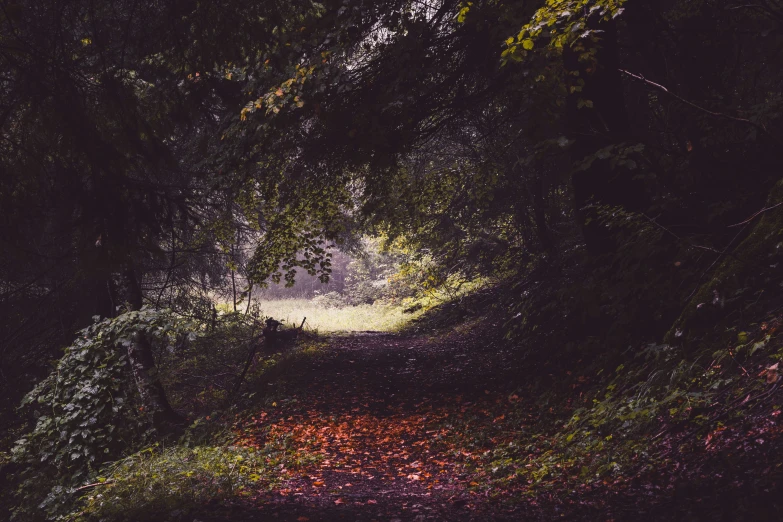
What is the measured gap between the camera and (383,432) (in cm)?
690

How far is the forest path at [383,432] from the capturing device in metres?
4.15

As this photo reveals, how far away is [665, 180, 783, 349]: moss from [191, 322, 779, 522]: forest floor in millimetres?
1736

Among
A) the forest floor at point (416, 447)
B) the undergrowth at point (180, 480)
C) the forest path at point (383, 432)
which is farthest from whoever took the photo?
the undergrowth at point (180, 480)

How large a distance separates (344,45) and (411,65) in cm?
88

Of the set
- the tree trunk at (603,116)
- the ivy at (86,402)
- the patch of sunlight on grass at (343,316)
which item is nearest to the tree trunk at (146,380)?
the ivy at (86,402)

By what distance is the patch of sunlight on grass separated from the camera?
19078 millimetres

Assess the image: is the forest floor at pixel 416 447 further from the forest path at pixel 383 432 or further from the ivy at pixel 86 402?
the ivy at pixel 86 402

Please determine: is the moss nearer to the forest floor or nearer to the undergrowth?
the forest floor

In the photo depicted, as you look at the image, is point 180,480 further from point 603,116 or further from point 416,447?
point 603,116

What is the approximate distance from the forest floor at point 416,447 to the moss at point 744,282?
1.74 meters

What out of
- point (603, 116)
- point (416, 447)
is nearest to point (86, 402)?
point (416, 447)

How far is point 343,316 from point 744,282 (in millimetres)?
22414

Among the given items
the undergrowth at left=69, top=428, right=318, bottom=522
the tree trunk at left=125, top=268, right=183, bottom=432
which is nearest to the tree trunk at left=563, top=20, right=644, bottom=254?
the undergrowth at left=69, top=428, right=318, bottom=522

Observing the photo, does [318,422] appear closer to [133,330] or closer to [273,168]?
[133,330]
